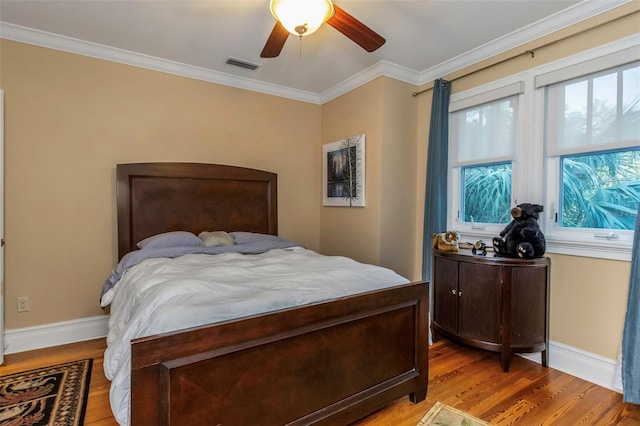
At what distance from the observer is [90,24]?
2602 millimetres

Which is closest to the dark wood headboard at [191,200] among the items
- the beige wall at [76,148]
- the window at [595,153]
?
the beige wall at [76,148]

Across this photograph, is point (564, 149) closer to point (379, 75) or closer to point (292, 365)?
point (379, 75)

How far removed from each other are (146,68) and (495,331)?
12.6ft

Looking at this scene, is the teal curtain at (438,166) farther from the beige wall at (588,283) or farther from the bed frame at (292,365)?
the bed frame at (292,365)

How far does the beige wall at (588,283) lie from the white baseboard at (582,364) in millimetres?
40

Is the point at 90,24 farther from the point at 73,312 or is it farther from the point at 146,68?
the point at 73,312

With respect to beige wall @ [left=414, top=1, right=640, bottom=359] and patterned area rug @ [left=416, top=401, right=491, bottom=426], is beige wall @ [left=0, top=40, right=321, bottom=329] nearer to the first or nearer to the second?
patterned area rug @ [left=416, top=401, right=491, bottom=426]

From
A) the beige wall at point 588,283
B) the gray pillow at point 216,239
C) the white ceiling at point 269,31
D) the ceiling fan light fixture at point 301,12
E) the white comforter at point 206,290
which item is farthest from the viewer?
the gray pillow at point 216,239

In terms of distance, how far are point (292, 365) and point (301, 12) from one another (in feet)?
5.84

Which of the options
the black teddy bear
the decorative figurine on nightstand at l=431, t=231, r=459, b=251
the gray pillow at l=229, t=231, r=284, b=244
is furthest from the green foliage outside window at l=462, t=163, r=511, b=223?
the gray pillow at l=229, t=231, r=284, b=244

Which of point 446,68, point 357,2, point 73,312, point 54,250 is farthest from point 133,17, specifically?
point 446,68

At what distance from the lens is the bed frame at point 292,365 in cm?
120

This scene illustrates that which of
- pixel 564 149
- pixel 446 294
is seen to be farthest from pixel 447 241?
pixel 564 149

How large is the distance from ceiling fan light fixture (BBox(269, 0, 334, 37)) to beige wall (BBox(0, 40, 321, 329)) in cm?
197
